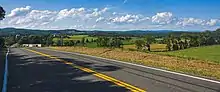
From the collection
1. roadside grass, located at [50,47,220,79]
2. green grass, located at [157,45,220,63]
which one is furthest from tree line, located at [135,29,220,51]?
roadside grass, located at [50,47,220,79]

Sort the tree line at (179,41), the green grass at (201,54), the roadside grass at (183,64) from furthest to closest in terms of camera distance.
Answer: the tree line at (179,41), the green grass at (201,54), the roadside grass at (183,64)

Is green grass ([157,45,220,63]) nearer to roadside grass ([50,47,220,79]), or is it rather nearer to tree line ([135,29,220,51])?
roadside grass ([50,47,220,79])

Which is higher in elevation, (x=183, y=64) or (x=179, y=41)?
(x=183, y=64)

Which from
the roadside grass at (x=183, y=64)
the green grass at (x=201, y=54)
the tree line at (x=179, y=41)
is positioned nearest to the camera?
the roadside grass at (x=183, y=64)

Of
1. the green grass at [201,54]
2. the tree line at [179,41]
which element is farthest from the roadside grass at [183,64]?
the tree line at [179,41]

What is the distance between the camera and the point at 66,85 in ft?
35.9

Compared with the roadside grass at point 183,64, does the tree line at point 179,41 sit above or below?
below

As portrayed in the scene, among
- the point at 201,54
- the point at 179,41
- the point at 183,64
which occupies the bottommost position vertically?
the point at 179,41

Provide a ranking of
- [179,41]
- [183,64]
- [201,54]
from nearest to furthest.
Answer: [183,64] < [201,54] < [179,41]

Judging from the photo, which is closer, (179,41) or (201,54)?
(201,54)

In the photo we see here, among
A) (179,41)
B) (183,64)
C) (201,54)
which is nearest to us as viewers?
(183,64)

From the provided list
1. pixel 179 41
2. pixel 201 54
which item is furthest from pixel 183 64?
pixel 179 41

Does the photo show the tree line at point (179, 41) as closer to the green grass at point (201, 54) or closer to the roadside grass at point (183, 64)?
the green grass at point (201, 54)

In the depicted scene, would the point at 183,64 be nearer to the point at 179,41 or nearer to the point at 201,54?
the point at 201,54
